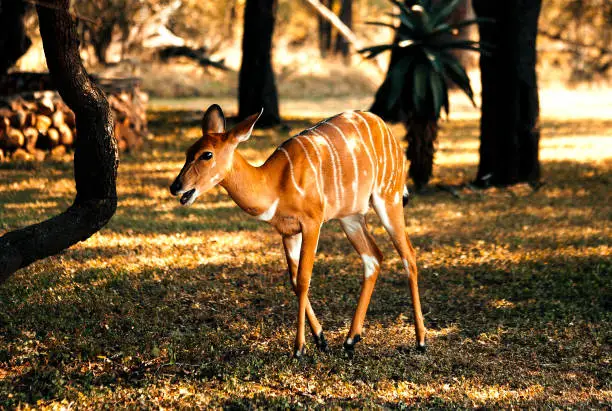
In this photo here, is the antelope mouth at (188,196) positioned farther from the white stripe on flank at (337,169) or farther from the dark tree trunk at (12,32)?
the dark tree trunk at (12,32)

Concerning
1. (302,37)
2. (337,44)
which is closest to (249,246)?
(337,44)

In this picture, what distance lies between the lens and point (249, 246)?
8062 mm

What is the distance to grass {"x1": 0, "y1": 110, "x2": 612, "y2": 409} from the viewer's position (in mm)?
4875

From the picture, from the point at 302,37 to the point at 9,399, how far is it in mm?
34091

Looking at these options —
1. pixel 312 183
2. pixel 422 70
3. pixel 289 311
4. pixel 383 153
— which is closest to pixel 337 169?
pixel 312 183

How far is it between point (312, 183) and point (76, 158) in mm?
1528

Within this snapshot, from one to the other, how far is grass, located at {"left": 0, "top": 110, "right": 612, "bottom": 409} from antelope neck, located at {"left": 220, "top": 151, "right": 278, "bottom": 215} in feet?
3.36

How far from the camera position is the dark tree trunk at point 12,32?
1048cm

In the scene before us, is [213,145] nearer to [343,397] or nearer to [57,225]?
[57,225]

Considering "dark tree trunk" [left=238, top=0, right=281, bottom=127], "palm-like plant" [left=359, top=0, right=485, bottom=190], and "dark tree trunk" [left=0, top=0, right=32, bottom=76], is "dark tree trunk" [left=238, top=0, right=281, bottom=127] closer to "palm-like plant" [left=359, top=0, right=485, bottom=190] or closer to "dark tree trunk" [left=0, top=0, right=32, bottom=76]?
"dark tree trunk" [left=0, top=0, right=32, bottom=76]

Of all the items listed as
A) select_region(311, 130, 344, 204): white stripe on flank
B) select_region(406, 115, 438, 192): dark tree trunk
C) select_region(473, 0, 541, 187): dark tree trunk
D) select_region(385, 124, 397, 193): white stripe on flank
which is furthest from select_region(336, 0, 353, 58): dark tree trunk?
select_region(311, 130, 344, 204): white stripe on flank

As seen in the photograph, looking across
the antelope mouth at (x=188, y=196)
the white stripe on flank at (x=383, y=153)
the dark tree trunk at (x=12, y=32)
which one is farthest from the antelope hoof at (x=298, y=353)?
the dark tree trunk at (x=12, y=32)

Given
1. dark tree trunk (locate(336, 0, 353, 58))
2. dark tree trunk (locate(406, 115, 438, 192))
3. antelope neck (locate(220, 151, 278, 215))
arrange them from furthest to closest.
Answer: dark tree trunk (locate(336, 0, 353, 58))
dark tree trunk (locate(406, 115, 438, 192))
antelope neck (locate(220, 151, 278, 215))

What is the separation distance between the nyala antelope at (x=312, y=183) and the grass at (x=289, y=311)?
1.39ft
